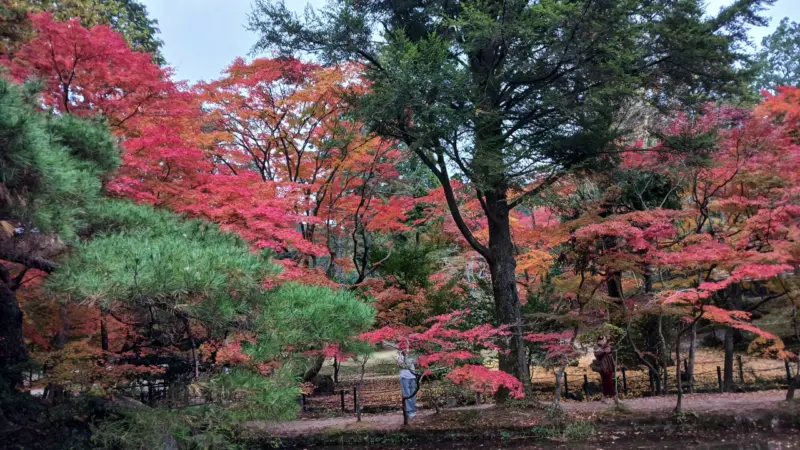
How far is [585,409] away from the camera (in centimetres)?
798

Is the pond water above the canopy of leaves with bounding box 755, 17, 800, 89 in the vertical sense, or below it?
below

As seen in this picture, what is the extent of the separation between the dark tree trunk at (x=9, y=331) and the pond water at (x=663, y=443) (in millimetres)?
4872

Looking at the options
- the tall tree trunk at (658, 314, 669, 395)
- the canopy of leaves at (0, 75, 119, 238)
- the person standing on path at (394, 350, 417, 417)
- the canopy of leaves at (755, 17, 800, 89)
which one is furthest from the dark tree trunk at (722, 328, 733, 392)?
the canopy of leaves at (755, 17, 800, 89)

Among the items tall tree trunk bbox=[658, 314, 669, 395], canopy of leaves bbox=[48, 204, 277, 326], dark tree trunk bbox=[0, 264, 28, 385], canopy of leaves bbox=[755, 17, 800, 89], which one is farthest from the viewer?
canopy of leaves bbox=[755, 17, 800, 89]

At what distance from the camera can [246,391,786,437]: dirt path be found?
7407mm

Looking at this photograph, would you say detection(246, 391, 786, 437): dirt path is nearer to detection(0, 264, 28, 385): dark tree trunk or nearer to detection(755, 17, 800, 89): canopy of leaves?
detection(0, 264, 28, 385): dark tree trunk

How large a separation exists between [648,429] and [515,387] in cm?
196

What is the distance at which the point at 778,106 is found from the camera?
9.97 meters

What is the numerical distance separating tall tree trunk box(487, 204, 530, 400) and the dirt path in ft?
2.70

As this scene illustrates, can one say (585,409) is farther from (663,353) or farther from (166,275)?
(166,275)

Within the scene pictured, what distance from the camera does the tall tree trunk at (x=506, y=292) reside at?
26.0ft

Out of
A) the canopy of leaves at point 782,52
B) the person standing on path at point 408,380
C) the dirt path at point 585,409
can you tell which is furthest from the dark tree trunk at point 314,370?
the canopy of leaves at point 782,52

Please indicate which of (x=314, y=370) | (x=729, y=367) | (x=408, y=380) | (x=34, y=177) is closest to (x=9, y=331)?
(x=34, y=177)

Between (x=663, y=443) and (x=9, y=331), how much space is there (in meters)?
8.19
